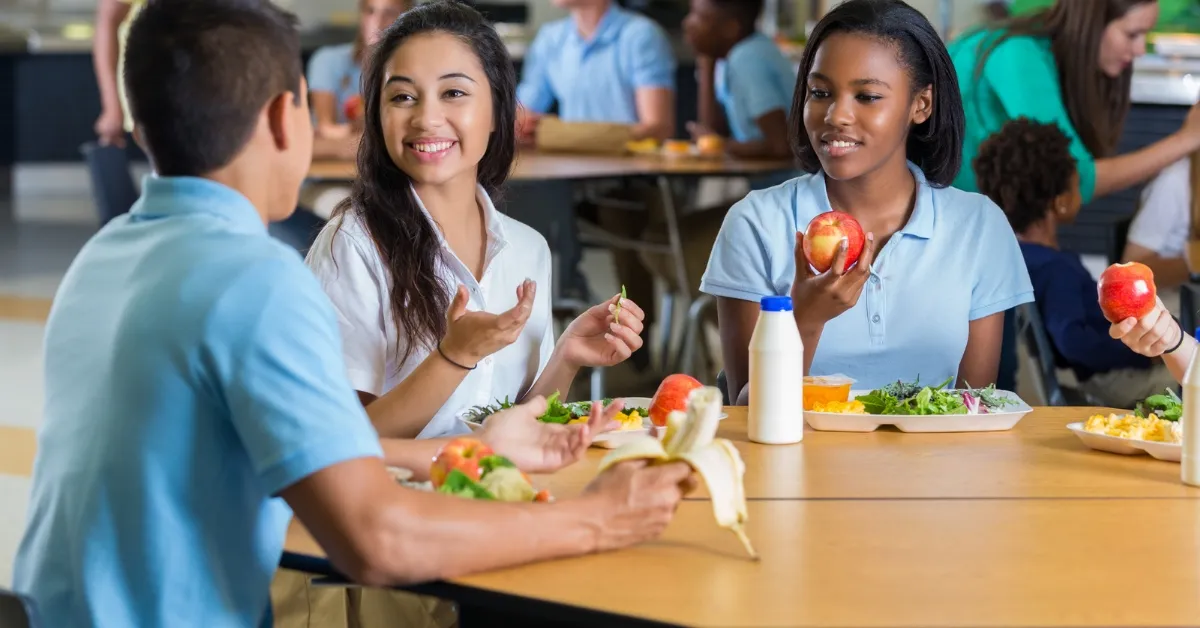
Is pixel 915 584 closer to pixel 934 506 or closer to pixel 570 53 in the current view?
pixel 934 506

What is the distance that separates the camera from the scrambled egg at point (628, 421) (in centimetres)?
194

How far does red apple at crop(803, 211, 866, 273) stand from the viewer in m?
2.15

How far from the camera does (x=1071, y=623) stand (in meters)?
1.26

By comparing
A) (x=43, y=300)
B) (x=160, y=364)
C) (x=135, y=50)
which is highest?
(x=135, y=50)

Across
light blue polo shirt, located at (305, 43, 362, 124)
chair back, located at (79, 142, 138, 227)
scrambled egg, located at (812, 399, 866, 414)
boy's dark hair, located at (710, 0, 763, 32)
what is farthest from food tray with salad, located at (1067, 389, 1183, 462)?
light blue polo shirt, located at (305, 43, 362, 124)

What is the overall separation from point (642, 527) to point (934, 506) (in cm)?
38

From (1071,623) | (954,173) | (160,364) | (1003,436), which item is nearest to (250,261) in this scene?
(160,364)

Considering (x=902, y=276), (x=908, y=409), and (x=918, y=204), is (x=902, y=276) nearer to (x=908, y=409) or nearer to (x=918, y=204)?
(x=918, y=204)

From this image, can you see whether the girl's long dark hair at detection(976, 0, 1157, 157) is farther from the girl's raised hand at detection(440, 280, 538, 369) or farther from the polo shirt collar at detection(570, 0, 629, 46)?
the polo shirt collar at detection(570, 0, 629, 46)

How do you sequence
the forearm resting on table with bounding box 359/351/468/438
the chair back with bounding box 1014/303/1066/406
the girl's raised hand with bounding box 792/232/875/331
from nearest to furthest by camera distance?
the forearm resting on table with bounding box 359/351/468/438 < the girl's raised hand with bounding box 792/232/875/331 < the chair back with bounding box 1014/303/1066/406

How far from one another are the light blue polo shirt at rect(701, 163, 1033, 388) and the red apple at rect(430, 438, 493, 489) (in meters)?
0.94

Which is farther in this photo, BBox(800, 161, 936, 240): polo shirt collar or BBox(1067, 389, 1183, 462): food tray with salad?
BBox(800, 161, 936, 240): polo shirt collar

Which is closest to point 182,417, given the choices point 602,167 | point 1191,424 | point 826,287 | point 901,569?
point 901,569

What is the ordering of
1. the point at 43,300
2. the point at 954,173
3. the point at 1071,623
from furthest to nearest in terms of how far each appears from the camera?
the point at 43,300, the point at 954,173, the point at 1071,623
